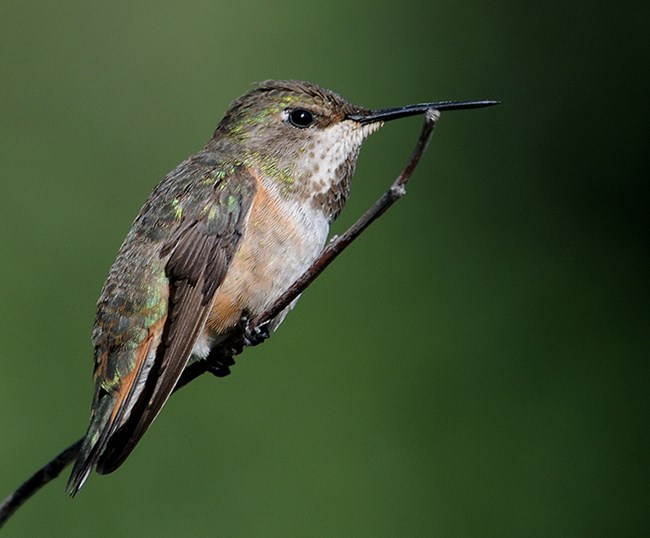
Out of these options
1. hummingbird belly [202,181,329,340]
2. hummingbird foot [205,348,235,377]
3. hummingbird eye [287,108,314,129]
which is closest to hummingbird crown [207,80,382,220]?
hummingbird eye [287,108,314,129]

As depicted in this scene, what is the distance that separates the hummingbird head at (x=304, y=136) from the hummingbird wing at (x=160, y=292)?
14cm

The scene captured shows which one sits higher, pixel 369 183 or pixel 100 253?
pixel 369 183

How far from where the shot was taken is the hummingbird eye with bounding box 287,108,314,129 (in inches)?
126

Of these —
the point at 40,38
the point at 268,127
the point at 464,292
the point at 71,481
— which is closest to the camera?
the point at 71,481

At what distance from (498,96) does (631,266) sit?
115cm

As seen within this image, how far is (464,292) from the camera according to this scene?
476cm

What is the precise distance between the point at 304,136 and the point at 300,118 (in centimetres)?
8

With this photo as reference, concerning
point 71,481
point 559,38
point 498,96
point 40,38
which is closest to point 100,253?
point 40,38

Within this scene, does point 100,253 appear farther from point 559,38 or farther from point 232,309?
point 559,38

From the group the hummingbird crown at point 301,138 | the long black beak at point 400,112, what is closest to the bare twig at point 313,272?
the hummingbird crown at point 301,138

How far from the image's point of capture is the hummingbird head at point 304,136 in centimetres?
308

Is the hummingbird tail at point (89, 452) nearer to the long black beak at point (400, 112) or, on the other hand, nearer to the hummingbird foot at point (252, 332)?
the hummingbird foot at point (252, 332)

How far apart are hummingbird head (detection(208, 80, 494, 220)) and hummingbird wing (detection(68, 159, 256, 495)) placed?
0.14 m

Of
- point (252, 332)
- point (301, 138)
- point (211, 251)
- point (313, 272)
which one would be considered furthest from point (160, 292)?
point (313, 272)
